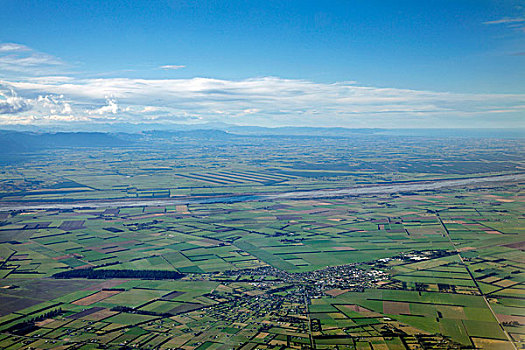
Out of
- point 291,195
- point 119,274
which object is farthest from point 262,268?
point 291,195

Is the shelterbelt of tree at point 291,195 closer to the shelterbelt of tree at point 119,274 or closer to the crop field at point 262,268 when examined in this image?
the crop field at point 262,268

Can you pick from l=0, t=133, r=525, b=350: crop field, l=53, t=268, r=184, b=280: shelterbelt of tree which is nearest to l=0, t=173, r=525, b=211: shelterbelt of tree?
l=0, t=133, r=525, b=350: crop field

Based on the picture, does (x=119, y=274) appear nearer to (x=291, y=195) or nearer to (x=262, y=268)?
(x=262, y=268)

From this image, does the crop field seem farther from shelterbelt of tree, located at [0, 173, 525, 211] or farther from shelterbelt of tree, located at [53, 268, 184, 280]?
shelterbelt of tree, located at [0, 173, 525, 211]

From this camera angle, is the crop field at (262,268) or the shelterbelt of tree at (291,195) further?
the shelterbelt of tree at (291,195)

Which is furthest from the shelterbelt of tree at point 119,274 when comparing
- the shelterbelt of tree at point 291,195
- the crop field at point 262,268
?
the shelterbelt of tree at point 291,195

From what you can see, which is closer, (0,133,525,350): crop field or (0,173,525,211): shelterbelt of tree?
(0,133,525,350): crop field

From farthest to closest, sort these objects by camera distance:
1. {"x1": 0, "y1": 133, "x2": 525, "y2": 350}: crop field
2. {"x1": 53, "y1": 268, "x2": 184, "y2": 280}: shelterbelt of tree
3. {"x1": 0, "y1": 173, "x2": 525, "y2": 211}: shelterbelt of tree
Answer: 1. {"x1": 0, "y1": 173, "x2": 525, "y2": 211}: shelterbelt of tree
2. {"x1": 53, "y1": 268, "x2": 184, "y2": 280}: shelterbelt of tree
3. {"x1": 0, "y1": 133, "x2": 525, "y2": 350}: crop field
